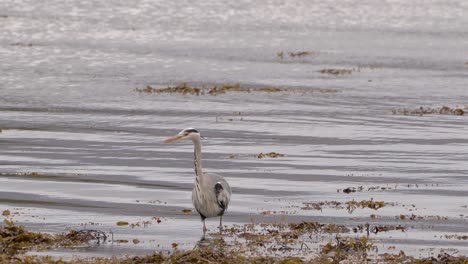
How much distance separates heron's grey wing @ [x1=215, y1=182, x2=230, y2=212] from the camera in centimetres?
1548

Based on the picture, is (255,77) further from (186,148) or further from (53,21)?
(53,21)

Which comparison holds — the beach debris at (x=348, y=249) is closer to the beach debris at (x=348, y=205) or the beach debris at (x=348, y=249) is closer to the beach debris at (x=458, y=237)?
the beach debris at (x=458, y=237)

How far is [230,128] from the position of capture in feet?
85.8

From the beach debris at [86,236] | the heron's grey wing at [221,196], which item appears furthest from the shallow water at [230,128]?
the heron's grey wing at [221,196]

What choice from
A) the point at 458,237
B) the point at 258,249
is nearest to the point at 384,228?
the point at 458,237

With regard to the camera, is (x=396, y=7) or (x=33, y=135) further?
(x=396, y=7)

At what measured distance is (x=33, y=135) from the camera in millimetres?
24562

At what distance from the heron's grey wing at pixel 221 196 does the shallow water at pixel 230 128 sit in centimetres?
53

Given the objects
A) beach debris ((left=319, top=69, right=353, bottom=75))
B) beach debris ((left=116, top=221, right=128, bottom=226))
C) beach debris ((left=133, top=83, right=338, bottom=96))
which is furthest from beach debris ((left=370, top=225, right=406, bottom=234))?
beach debris ((left=319, top=69, right=353, bottom=75))

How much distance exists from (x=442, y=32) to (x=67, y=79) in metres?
29.4

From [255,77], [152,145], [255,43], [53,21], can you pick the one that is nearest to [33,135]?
[152,145]

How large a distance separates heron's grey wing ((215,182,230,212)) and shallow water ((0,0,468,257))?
529 mm

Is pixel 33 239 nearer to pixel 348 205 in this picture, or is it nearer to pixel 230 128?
pixel 348 205

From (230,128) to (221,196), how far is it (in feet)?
35.0
